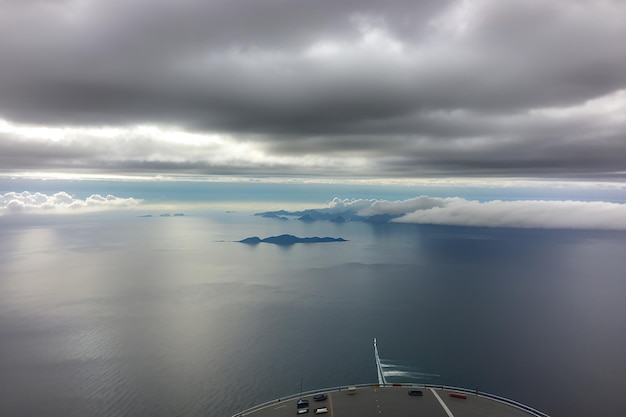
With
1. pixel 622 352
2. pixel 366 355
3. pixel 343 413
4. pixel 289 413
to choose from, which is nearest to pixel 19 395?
pixel 289 413

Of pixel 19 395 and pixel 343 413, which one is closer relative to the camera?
pixel 343 413

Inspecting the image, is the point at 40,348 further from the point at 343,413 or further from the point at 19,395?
the point at 343,413

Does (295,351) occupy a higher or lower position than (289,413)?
lower

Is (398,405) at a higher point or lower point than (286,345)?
higher

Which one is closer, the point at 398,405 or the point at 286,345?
the point at 398,405

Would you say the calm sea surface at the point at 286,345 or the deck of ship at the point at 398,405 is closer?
the deck of ship at the point at 398,405

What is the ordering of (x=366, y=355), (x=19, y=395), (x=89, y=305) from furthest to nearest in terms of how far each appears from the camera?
(x=89, y=305) → (x=366, y=355) → (x=19, y=395)

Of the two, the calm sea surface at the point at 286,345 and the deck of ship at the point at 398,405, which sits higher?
the deck of ship at the point at 398,405

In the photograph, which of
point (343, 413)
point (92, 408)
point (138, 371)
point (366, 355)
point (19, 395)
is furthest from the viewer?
point (366, 355)
